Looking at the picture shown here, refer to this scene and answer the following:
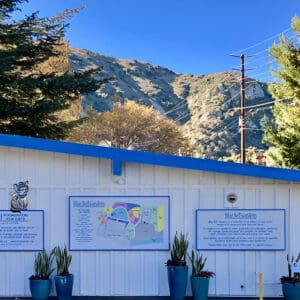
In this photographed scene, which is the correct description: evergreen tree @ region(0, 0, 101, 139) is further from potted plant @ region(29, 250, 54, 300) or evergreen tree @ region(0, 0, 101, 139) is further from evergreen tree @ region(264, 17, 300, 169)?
potted plant @ region(29, 250, 54, 300)

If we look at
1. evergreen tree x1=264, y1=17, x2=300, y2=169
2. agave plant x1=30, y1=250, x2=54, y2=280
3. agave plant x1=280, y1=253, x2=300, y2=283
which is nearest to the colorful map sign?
agave plant x1=30, y1=250, x2=54, y2=280

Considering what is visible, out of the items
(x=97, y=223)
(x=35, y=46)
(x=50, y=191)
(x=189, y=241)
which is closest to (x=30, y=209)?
(x=50, y=191)

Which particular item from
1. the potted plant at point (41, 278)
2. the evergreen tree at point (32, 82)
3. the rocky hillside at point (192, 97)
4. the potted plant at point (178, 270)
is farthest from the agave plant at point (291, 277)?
the rocky hillside at point (192, 97)

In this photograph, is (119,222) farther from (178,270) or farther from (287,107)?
(287,107)

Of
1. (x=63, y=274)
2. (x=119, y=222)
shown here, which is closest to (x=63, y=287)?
(x=63, y=274)

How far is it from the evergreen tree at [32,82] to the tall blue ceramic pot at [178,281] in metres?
11.8

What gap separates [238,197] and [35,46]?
1397cm

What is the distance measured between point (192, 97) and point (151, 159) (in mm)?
92005

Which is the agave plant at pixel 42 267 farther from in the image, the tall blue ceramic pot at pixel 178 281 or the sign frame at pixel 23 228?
the tall blue ceramic pot at pixel 178 281

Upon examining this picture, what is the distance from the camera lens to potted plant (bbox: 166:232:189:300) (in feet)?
25.2

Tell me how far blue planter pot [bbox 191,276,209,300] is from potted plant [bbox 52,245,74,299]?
2247 mm

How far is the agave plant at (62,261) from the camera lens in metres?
7.89

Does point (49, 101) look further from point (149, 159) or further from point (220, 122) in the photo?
point (220, 122)

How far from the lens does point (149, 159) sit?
789cm
